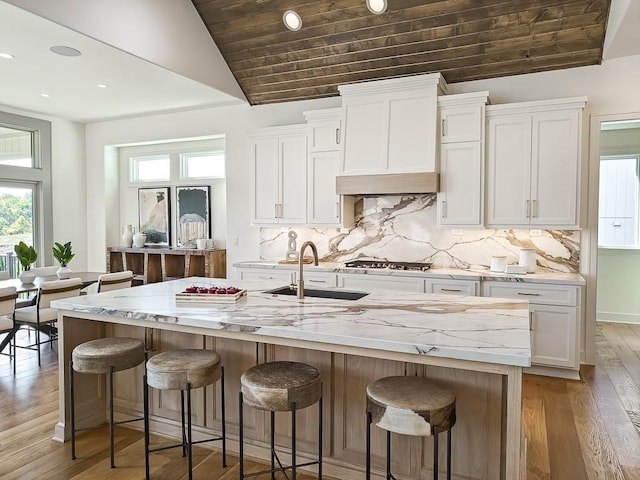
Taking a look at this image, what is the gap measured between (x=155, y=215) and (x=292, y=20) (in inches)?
143

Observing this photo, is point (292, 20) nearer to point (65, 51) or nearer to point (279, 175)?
point (279, 175)

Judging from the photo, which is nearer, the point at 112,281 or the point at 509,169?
the point at 509,169

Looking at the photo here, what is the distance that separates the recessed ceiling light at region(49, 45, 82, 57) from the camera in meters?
3.83

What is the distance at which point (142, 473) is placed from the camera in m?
2.46

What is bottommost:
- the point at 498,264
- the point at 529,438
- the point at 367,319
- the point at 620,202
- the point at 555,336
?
the point at 529,438

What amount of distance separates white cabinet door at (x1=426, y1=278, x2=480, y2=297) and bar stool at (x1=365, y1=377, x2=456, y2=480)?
2.24m

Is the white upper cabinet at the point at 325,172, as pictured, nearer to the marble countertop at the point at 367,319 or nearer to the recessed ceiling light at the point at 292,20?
the recessed ceiling light at the point at 292,20

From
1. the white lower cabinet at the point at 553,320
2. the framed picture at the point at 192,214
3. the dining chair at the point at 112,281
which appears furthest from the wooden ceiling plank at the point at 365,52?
the dining chair at the point at 112,281

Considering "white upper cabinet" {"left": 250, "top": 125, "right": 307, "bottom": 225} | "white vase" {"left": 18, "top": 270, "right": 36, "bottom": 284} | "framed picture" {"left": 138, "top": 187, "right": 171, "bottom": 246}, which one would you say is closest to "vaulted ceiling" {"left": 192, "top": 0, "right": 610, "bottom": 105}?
"white upper cabinet" {"left": 250, "top": 125, "right": 307, "bottom": 225}

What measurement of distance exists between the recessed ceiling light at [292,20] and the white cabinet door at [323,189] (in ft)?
4.16

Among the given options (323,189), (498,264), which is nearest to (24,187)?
(323,189)

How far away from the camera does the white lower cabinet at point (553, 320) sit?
3.81 meters

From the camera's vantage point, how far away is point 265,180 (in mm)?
5266

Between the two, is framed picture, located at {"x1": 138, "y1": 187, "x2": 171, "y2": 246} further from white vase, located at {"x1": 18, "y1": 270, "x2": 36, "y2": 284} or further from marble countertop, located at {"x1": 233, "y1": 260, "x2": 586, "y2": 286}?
marble countertop, located at {"x1": 233, "y1": 260, "x2": 586, "y2": 286}
